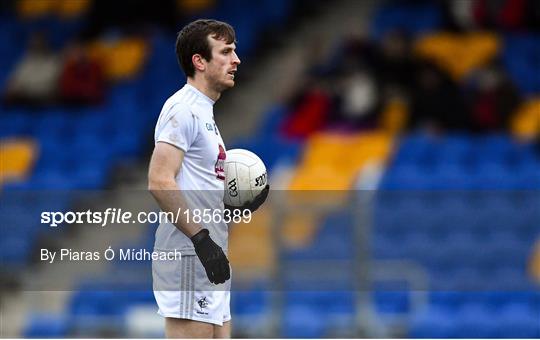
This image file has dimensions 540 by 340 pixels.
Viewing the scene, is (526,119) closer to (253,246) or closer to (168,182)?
(253,246)

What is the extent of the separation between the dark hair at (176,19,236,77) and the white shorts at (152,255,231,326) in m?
0.76

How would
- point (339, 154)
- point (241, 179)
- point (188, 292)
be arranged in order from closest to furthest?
1. point (188, 292)
2. point (241, 179)
3. point (339, 154)

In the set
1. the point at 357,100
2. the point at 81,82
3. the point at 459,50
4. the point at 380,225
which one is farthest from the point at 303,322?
the point at 81,82

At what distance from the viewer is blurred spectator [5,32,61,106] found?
1438 centimetres

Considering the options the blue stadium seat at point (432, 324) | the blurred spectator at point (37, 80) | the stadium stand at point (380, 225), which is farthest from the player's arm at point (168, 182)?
the blurred spectator at point (37, 80)

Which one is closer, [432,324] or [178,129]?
[178,129]

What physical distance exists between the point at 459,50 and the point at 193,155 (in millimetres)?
8492

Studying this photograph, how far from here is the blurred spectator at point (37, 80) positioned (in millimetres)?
14375

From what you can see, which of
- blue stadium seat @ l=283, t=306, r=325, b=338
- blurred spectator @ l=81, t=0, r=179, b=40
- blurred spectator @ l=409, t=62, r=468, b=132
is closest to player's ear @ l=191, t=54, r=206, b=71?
blue stadium seat @ l=283, t=306, r=325, b=338

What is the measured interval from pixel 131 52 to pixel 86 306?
588 centimetres

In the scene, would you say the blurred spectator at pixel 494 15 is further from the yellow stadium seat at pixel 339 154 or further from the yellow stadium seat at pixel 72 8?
the yellow stadium seat at pixel 72 8

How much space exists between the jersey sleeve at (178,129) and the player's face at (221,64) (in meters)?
0.21

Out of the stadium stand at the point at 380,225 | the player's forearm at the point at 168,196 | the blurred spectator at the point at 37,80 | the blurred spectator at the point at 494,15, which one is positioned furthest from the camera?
the blurred spectator at the point at 37,80

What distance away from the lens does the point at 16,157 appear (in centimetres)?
1324
